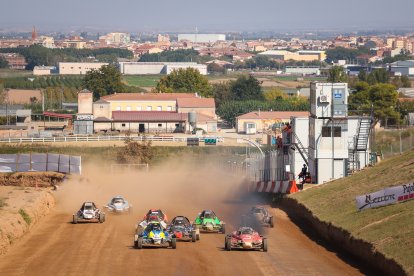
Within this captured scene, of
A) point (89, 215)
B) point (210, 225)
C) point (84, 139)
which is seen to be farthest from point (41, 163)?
point (210, 225)

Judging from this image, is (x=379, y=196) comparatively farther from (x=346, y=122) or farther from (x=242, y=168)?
(x=242, y=168)

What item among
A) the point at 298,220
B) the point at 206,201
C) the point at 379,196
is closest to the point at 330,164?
the point at 206,201

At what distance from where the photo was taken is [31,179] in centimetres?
8938

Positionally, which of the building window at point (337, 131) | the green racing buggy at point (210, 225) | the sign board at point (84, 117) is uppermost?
the building window at point (337, 131)

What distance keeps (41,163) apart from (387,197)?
4727 centimetres

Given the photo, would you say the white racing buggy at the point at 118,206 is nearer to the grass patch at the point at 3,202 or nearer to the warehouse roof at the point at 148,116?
the grass patch at the point at 3,202

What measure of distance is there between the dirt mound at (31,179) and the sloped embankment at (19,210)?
906 cm

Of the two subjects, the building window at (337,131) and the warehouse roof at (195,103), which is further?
the warehouse roof at (195,103)

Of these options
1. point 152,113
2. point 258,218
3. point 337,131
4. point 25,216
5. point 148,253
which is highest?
point 337,131

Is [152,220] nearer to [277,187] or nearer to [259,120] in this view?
[277,187]

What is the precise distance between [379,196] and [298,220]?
392 inches

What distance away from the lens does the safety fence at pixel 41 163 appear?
9025 centimetres

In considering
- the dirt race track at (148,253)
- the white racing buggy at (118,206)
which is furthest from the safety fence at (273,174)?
the white racing buggy at (118,206)

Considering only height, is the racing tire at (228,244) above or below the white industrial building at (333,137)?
below
